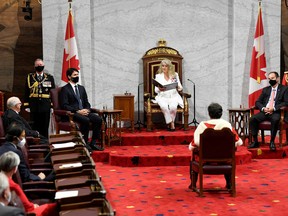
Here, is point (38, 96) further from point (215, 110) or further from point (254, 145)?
point (215, 110)

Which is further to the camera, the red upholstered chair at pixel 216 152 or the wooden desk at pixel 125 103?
the wooden desk at pixel 125 103

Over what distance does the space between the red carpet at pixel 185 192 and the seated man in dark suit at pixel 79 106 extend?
642 mm

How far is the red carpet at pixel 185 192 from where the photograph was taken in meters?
5.82

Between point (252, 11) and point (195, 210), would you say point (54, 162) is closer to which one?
point (195, 210)

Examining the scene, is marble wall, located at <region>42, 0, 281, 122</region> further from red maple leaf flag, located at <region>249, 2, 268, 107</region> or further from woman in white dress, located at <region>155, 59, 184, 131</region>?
woman in white dress, located at <region>155, 59, 184, 131</region>

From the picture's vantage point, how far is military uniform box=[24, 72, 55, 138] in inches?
371

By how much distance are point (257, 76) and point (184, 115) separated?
1.72 metres

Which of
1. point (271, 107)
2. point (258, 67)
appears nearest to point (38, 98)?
point (271, 107)

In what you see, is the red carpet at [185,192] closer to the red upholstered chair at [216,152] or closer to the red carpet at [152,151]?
the red carpet at [152,151]

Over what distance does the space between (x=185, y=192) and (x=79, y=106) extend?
3103 mm

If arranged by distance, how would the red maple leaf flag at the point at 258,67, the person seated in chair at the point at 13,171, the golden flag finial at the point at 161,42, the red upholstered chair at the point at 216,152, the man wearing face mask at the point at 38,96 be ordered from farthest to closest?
1. the golden flag finial at the point at 161,42
2. the red maple leaf flag at the point at 258,67
3. the man wearing face mask at the point at 38,96
4. the red upholstered chair at the point at 216,152
5. the person seated in chair at the point at 13,171

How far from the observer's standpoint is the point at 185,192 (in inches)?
261

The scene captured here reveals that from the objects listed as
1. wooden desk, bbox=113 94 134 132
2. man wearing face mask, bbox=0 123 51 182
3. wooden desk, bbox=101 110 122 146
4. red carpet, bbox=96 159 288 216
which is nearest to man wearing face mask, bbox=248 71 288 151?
red carpet, bbox=96 159 288 216

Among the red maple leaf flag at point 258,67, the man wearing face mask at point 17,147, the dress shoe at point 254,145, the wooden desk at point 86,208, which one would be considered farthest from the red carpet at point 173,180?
the wooden desk at point 86,208
